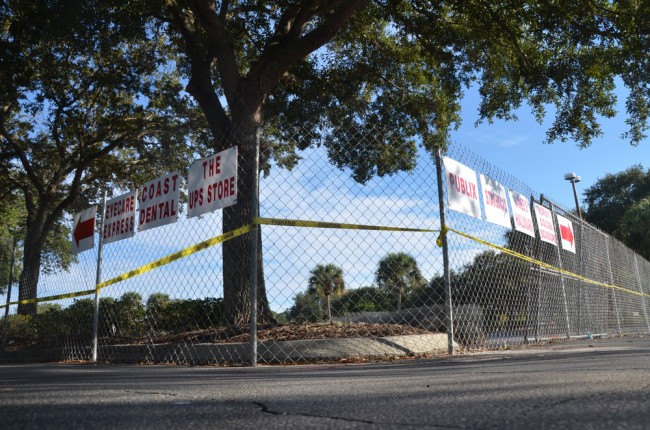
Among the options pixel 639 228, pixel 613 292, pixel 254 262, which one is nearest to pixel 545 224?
pixel 613 292

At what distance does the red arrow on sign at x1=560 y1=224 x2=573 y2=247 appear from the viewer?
36.0ft

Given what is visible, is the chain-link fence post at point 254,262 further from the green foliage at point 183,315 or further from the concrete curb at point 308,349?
the green foliage at point 183,315

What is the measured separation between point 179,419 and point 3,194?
22.9m

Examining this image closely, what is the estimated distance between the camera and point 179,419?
213 centimetres

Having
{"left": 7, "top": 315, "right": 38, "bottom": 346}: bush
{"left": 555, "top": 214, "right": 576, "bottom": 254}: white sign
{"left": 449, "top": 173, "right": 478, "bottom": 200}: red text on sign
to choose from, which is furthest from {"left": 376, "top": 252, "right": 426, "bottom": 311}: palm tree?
Result: {"left": 7, "top": 315, "right": 38, "bottom": 346}: bush

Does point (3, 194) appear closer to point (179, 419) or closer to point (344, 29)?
point (344, 29)

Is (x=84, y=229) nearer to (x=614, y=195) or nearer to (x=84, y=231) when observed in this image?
(x=84, y=231)

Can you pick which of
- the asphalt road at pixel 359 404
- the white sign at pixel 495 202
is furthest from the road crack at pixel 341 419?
the white sign at pixel 495 202

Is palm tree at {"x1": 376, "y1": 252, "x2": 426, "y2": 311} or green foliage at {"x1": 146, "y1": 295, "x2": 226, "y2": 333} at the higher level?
palm tree at {"x1": 376, "y1": 252, "x2": 426, "y2": 311}

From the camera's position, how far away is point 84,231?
30.2 feet

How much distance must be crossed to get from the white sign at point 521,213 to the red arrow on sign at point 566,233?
1787mm

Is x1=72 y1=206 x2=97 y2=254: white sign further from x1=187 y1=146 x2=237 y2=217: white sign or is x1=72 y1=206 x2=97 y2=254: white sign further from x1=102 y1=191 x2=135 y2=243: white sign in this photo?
x1=187 y1=146 x2=237 y2=217: white sign

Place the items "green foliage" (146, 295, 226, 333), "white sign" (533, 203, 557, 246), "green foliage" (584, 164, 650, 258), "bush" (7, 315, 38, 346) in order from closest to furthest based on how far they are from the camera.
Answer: "green foliage" (146, 295, 226, 333) < "white sign" (533, 203, 557, 246) < "bush" (7, 315, 38, 346) < "green foliage" (584, 164, 650, 258)

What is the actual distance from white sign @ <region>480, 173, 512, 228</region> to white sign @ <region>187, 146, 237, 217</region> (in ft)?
11.5
